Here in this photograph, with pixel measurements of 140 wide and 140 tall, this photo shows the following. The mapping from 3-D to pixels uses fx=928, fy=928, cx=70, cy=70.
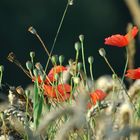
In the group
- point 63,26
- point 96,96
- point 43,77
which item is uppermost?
point 63,26

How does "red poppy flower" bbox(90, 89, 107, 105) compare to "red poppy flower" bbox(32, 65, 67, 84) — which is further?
"red poppy flower" bbox(32, 65, 67, 84)

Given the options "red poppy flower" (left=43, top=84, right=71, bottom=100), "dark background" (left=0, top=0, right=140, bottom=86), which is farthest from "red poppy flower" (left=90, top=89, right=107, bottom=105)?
"dark background" (left=0, top=0, right=140, bottom=86)

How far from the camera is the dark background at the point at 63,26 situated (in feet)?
45.0

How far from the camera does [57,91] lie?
288 centimetres

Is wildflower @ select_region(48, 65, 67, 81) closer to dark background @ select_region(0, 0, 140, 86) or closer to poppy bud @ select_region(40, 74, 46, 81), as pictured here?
poppy bud @ select_region(40, 74, 46, 81)

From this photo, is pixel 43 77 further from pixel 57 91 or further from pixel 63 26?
pixel 63 26

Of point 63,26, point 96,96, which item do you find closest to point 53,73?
point 96,96

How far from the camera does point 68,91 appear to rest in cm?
302

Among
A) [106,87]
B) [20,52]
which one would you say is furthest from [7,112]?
[20,52]

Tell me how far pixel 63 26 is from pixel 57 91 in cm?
1180

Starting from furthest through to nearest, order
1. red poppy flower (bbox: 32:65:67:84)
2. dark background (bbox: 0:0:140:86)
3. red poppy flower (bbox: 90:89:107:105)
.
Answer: dark background (bbox: 0:0:140:86), red poppy flower (bbox: 32:65:67:84), red poppy flower (bbox: 90:89:107:105)

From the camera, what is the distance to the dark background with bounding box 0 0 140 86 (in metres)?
13.7

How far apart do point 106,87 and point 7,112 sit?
0.81m

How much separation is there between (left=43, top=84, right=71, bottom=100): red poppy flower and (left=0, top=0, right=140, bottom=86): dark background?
10.1 metres
